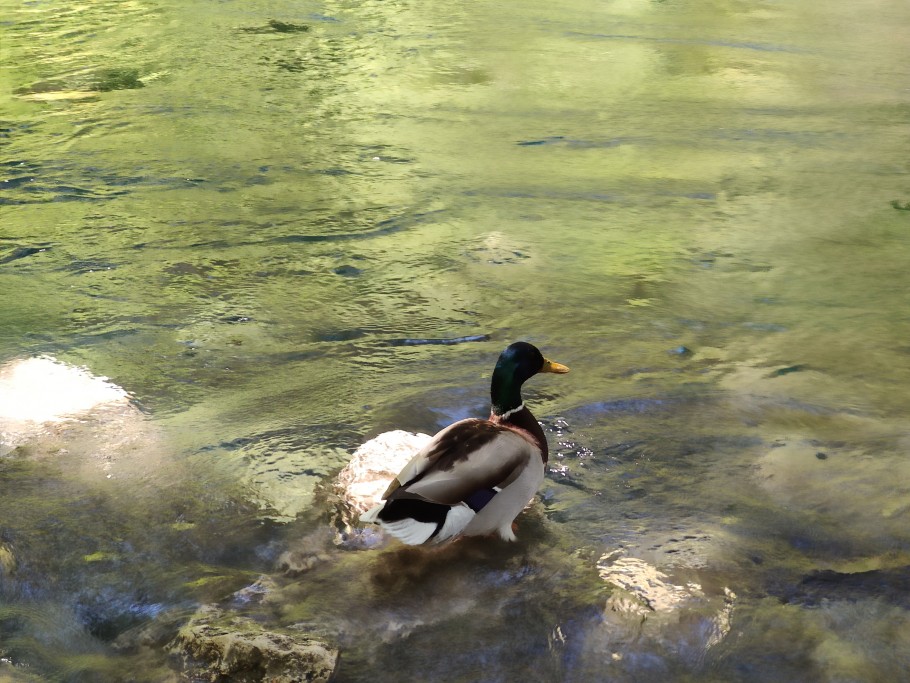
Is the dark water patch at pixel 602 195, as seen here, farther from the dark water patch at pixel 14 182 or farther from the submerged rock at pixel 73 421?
the submerged rock at pixel 73 421

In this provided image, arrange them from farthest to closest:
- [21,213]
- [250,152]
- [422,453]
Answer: [250,152] < [21,213] < [422,453]

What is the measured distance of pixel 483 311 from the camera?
16.0 ft

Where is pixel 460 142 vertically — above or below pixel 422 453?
below

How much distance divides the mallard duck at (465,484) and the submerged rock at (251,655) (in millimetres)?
403

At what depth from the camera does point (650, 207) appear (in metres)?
6.14

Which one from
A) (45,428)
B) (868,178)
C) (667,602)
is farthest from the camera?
(868,178)

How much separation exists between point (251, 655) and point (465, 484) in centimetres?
75

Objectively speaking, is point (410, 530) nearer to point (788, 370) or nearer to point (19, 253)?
point (788, 370)

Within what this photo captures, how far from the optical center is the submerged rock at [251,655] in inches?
99.7

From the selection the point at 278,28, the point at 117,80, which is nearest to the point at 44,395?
the point at 117,80

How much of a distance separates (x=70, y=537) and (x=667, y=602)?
5.74 ft

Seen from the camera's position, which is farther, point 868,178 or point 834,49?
point 834,49

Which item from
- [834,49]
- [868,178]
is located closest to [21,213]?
[868,178]

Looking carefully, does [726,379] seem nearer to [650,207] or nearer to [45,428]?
[650,207]
